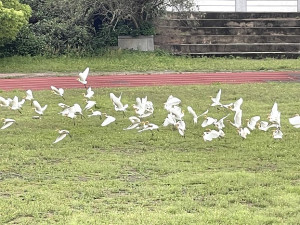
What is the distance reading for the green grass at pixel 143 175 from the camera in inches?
145

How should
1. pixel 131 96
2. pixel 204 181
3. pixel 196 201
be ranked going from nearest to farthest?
pixel 196 201, pixel 204 181, pixel 131 96

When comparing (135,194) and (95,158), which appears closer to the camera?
(135,194)

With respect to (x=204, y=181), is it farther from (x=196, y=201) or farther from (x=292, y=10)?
(x=292, y=10)

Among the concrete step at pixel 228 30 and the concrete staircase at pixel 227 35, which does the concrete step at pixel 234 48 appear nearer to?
the concrete staircase at pixel 227 35

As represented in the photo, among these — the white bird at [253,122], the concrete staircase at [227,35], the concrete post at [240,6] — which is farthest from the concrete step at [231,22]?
the white bird at [253,122]

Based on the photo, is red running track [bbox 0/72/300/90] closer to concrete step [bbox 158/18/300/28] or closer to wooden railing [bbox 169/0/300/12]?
concrete step [bbox 158/18/300/28]

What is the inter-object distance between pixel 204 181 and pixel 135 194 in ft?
1.98

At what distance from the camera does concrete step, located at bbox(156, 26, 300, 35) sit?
1622 cm

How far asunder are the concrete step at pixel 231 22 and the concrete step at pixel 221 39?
0.64 metres

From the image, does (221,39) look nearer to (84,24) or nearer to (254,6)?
(254,6)

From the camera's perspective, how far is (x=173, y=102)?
6.20m

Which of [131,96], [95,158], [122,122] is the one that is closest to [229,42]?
[131,96]

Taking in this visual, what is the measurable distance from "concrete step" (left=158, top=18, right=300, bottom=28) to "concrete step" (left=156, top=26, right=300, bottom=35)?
0.21m

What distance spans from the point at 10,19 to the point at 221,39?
613cm
